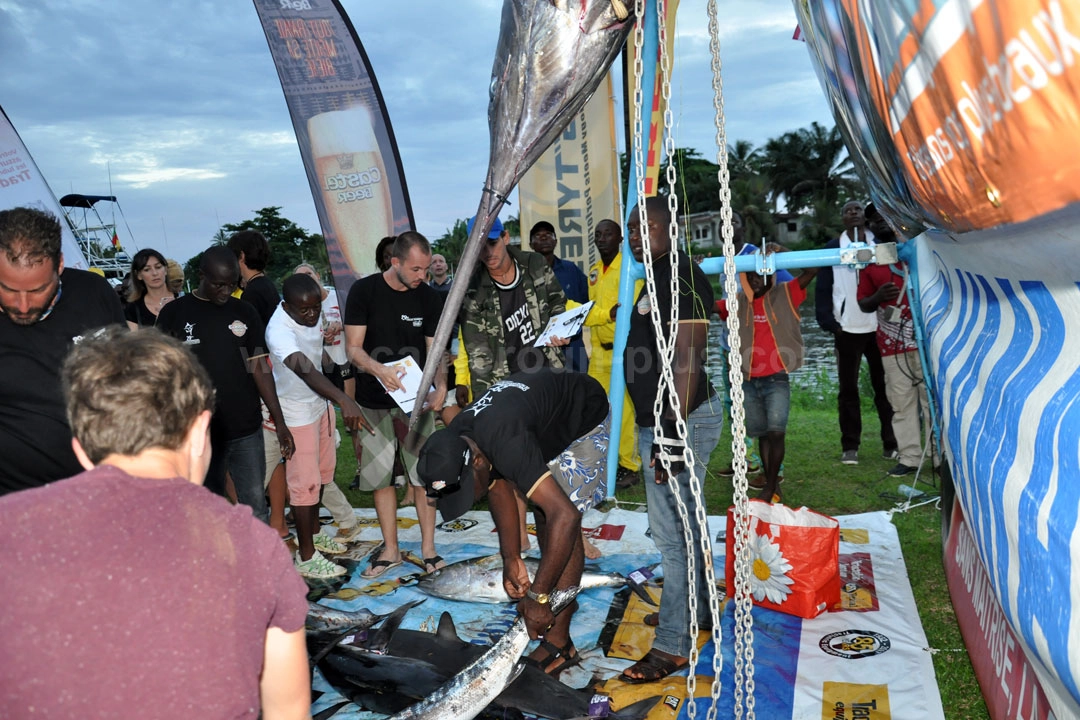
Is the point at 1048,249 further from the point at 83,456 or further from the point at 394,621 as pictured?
the point at 394,621

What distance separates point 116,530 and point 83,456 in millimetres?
193

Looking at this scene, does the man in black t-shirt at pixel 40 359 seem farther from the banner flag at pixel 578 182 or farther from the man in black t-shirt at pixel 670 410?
the banner flag at pixel 578 182

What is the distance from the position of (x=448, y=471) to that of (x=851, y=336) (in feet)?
14.8

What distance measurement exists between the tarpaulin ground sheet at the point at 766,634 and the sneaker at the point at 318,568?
11 cm

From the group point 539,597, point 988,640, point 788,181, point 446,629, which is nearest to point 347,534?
point 446,629

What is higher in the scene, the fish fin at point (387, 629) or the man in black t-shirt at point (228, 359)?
the man in black t-shirt at point (228, 359)

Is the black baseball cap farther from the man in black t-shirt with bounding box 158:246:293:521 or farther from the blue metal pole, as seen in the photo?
the blue metal pole

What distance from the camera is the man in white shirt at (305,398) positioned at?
4.66m

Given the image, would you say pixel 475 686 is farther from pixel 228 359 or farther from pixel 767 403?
pixel 767 403

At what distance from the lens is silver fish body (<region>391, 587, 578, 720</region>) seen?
312 cm

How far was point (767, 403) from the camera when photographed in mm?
5758

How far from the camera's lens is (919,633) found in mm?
3840

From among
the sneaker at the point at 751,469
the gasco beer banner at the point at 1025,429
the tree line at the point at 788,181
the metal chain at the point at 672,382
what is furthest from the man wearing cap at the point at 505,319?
the tree line at the point at 788,181

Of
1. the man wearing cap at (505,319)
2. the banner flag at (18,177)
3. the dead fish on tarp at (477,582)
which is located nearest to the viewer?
the dead fish on tarp at (477,582)
